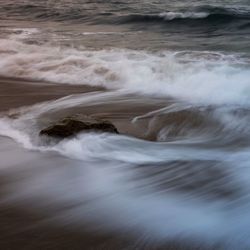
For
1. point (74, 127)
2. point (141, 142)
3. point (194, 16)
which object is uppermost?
point (74, 127)

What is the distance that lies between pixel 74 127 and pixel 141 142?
672 millimetres

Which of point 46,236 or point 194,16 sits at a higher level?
point 46,236

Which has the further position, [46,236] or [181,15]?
[181,15]

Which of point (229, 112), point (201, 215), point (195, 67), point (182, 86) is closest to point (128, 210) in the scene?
point (201, 215)

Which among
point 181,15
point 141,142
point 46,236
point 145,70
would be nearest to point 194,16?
point 181,15

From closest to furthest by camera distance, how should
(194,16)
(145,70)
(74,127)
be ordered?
(74,127), (145,70), (194,16)

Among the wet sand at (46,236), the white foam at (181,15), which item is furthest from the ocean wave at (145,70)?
the white foam at (181,15)

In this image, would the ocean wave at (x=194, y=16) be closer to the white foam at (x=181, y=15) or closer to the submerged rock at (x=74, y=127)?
the white foam at (x=181, y=15)

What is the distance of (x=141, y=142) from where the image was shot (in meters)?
4.71

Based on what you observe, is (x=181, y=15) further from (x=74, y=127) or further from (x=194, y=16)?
(x=74, y=127)

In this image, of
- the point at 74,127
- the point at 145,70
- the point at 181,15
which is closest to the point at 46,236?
the point at 74,127

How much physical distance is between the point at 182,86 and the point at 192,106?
1023 mm

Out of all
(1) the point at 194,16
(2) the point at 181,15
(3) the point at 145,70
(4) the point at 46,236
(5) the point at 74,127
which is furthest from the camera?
(1) the point at 194,16

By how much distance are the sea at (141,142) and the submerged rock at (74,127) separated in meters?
0.07
